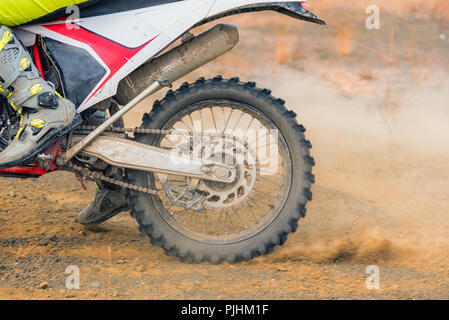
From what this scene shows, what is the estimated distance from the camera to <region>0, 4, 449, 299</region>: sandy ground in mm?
3117

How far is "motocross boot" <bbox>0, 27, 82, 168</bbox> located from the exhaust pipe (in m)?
0.44

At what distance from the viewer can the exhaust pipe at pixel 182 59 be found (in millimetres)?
3436

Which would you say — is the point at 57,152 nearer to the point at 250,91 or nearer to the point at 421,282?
the point at 250,91

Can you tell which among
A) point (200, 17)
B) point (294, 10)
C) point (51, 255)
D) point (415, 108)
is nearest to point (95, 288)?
point (51, 255)

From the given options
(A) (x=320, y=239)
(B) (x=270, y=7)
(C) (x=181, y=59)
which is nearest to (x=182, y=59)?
(C) (x=181, y=59)

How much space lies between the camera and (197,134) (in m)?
3.45

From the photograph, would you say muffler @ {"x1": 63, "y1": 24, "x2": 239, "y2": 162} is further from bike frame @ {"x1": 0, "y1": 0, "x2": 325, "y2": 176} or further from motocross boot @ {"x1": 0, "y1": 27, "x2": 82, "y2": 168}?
motocross boot @ {"x1": 0, "y1": 27, "x2": 82, "y2": 168}

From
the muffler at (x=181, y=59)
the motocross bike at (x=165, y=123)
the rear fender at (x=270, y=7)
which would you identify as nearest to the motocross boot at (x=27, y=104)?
the motocross bike at (x=165, y=123)

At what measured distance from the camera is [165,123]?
3406 millimetres

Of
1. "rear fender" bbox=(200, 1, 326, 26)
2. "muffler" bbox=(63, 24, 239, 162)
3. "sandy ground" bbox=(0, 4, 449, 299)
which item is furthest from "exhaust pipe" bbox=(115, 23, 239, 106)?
"sandy ground" bbox=(0, 4, 449, 299)

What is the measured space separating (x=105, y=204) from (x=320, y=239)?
140 centimetres

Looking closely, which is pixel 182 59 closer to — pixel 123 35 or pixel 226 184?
pixel 123 35

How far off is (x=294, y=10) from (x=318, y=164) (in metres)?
2.60

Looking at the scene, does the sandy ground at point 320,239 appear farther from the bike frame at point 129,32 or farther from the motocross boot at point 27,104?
the bike frame at point 129,32
